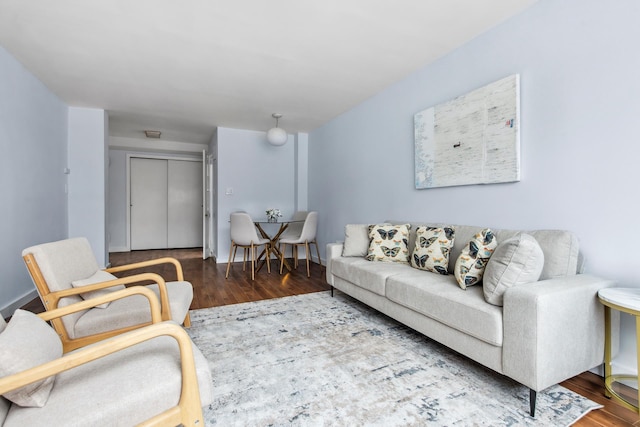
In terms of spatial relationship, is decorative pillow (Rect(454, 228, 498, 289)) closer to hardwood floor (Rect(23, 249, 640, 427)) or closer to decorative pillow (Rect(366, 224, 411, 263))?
hardwood floor (Rect(23, 249, 640, 427))

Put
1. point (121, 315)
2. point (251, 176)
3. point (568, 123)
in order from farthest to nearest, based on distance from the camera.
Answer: point (251, 176), point (568, 123), point (121, 315)

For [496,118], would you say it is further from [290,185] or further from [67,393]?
[290,185]

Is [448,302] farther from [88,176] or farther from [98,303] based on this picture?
[88,176]

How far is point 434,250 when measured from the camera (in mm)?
2422

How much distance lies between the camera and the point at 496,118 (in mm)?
2295

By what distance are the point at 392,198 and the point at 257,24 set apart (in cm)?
215

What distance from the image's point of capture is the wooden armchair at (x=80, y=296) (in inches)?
60.7

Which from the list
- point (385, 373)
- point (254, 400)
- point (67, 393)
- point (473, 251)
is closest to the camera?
point (67, 393)

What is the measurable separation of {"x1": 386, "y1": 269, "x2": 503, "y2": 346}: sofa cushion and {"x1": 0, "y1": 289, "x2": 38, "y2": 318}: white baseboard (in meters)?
3.30

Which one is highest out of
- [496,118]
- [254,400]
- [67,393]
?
[496,118]

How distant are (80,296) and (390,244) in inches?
92.2

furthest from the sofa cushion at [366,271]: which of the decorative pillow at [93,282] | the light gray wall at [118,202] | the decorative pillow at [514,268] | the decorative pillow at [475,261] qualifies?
the light gray wall at [118,202]

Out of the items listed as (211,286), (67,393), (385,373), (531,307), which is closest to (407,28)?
(531,307)

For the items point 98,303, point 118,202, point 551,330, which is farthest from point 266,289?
point 118,202
